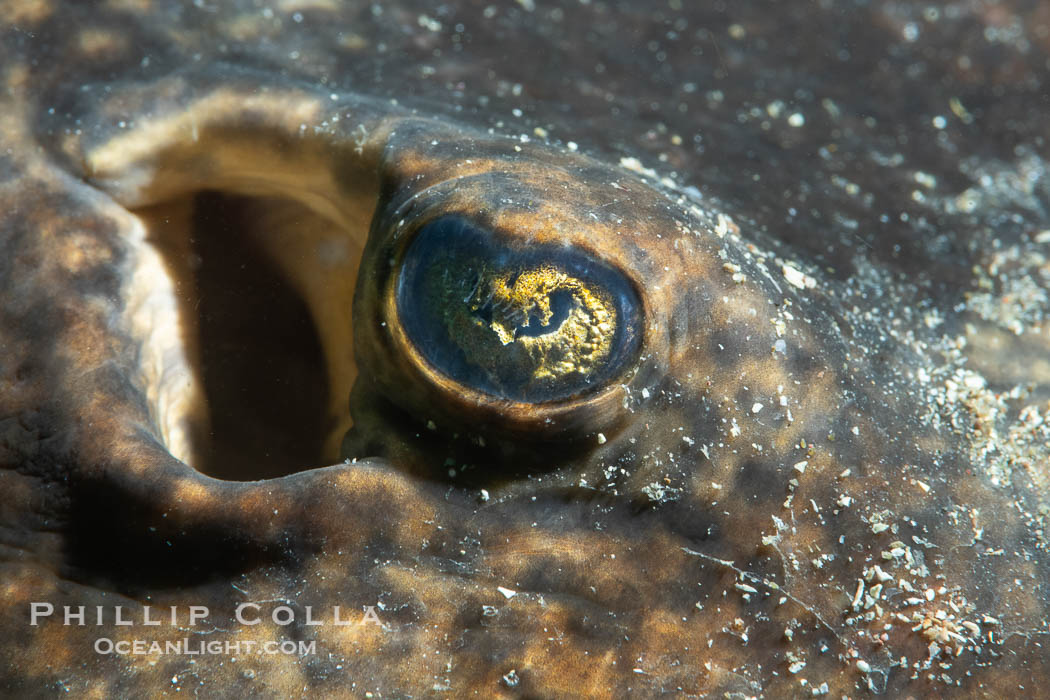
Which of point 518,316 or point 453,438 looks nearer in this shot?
point 518,316

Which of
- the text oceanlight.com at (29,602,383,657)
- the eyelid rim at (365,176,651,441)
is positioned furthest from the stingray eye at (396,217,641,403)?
the text oceanlight.com at (29,602,383,657)

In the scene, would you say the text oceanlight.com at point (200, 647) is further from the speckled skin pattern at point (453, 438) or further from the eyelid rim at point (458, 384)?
the eyelid rim at point (458, 384)

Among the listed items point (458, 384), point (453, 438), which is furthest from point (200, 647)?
point (458, 384)

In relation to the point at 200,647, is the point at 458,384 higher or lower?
higher

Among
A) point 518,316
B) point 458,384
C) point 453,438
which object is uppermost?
point 518,316

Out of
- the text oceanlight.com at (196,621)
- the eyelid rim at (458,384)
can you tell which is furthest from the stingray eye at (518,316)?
the text oceanlight.com at (196,621)

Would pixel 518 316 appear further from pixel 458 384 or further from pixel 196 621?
pixel 196 621
